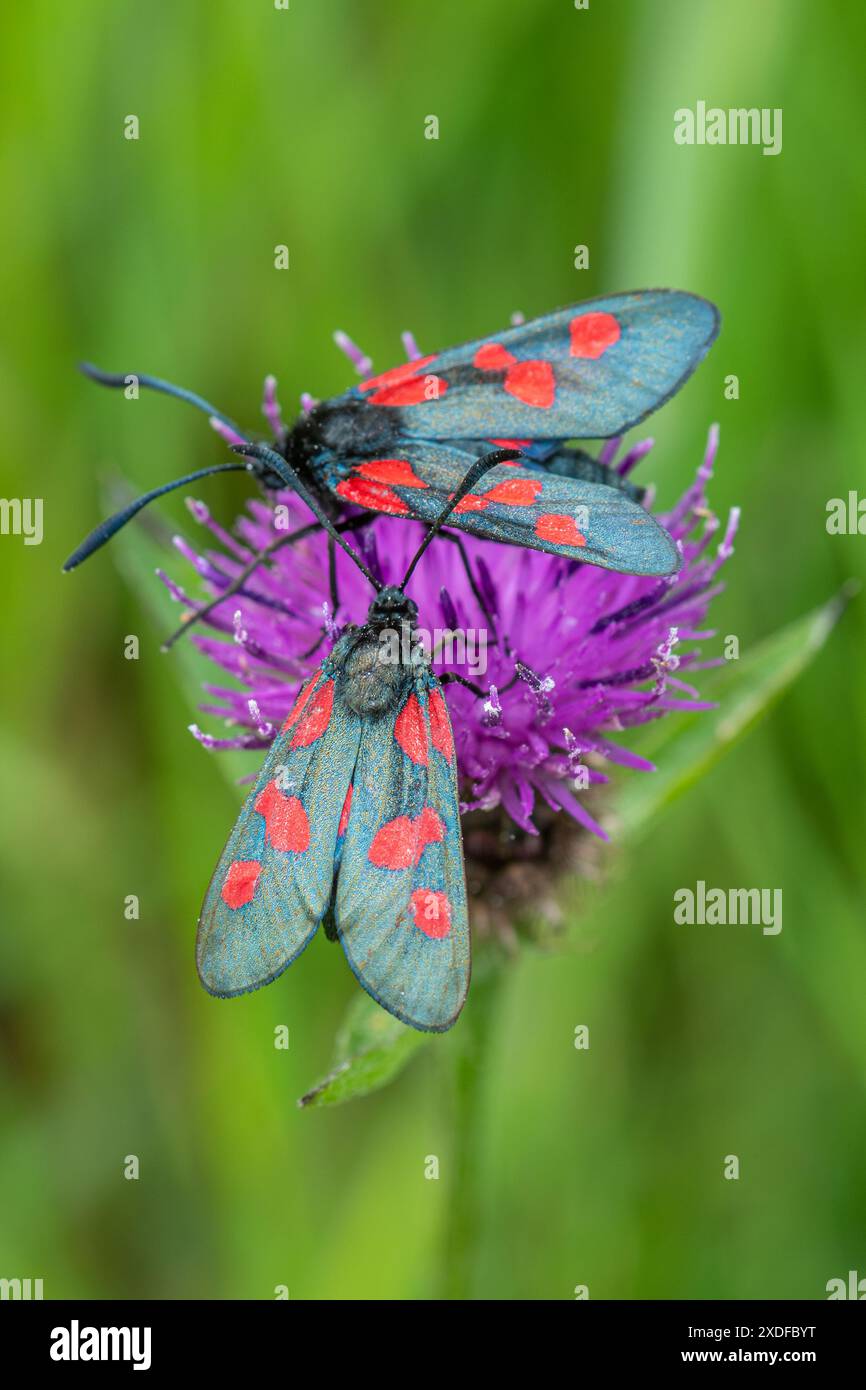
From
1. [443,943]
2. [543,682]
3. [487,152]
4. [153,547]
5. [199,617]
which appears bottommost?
[443,943]

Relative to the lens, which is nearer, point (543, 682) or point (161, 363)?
point (543, 682)

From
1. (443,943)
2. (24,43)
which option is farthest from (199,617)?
(24,43)

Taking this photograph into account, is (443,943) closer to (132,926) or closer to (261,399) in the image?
(132,926)

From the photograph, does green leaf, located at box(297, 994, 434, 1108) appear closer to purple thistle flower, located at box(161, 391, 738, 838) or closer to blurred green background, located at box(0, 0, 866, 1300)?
purple thistle flower, located at box(161, 391, 738, 838)

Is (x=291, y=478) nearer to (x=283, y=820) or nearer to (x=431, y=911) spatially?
(x=283, y=820)

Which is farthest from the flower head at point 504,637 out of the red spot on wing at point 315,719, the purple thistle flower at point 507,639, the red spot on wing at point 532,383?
the red spot on wing at point 532,383

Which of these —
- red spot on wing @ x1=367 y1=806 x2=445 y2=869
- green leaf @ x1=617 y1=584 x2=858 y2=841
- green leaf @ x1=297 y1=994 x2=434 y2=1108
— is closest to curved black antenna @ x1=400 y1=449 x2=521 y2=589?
red spot on wing @ x1=367 y1=806 x2=445 y2=869

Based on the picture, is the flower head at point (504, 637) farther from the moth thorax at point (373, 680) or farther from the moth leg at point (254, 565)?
the moth thorax at point (373, 680)
